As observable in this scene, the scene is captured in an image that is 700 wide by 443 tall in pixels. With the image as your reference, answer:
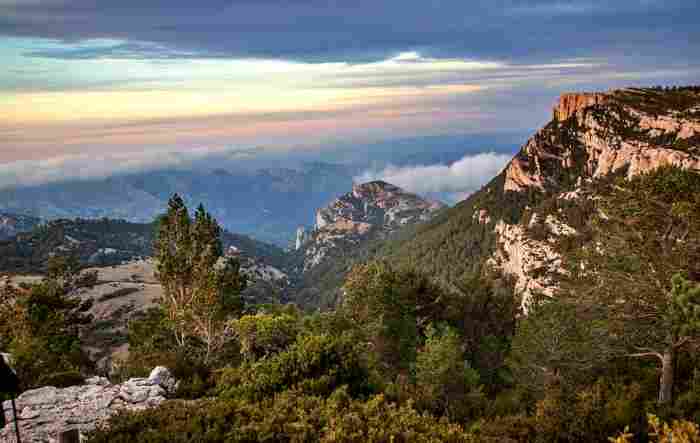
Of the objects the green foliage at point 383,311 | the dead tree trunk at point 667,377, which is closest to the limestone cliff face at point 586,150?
the green foliage at point 383,311

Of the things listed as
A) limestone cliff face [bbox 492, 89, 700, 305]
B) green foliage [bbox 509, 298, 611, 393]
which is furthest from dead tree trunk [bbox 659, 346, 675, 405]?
limestone cliff face [bbox 492, 89, 700, 305]

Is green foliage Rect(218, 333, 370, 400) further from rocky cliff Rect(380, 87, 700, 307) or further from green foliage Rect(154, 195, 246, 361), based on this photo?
rocky cliff Rect(380, 87, 700, 307)

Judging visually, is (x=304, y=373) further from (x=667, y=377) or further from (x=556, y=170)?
(x=556, y=170)

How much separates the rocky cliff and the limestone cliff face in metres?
0.30

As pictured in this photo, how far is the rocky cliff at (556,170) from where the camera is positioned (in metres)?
94.8

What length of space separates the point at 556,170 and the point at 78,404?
15617 cm

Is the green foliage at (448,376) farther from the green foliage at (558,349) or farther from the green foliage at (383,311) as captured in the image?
the green foliage at (383,311)

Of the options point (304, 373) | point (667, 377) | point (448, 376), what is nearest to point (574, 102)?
point (448, 376)

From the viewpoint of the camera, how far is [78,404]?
1598cm

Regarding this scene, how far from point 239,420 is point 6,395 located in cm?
994

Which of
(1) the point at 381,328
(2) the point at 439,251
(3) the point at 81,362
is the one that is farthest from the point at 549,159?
(3) the point at 81,362

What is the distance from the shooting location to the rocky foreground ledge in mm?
13906

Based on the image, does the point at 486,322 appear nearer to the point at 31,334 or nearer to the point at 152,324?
the point at 152,324

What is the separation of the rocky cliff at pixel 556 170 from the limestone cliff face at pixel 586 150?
0.98 ft
